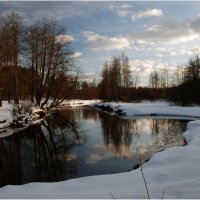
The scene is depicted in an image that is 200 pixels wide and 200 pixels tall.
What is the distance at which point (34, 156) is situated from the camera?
43.6 ft

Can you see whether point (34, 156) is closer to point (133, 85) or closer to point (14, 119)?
point (14, 119)

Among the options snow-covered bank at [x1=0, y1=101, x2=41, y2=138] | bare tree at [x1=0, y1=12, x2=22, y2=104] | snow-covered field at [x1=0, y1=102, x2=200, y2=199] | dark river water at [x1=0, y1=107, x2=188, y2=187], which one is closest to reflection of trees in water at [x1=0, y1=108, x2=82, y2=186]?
dark river water at [x1=0, y1=107, x2=188, y2=187]

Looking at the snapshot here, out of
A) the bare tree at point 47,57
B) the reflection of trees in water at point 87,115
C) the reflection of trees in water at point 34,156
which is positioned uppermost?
the bare tree at point 47,57

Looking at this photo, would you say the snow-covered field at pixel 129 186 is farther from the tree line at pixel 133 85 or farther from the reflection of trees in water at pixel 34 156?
the tree line at pixel 133 85

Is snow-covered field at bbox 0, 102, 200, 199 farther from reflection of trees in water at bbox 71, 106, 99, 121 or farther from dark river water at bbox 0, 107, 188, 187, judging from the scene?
reflection of trees in water at bbox 71, 106, 99, 121

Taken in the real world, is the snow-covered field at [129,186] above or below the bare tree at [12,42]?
below

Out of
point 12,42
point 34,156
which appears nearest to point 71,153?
Answer: point 34,156

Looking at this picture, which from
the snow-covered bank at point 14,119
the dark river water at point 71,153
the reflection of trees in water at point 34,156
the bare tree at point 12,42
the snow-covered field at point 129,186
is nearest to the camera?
the snow-covered field at point 129,186

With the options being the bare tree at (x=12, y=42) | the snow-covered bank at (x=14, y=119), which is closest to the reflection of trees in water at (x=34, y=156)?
the snow-covered bank at (x=14, y=119)

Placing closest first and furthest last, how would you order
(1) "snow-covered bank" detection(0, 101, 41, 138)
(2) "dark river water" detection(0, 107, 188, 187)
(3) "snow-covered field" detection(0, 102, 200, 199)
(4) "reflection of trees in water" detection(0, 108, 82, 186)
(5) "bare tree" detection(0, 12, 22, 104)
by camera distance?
(3) "snow-covered field" detection(0, 102, 200, 199), (4) "reflection of trees in water" detection(0, 108, 82, 186), (2) "dark river water" detection(0, 107, 188, 187), (1) "snow-covered bank" detection(0, 101, 41, 138), (5) "bare tree" detection(0, 12, 22, 104)

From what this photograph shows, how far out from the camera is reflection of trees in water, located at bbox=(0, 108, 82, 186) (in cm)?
1011

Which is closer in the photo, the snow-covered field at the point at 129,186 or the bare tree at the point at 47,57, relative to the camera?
the snow-covered field at the point at 129,186

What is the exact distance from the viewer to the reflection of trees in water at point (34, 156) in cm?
1011

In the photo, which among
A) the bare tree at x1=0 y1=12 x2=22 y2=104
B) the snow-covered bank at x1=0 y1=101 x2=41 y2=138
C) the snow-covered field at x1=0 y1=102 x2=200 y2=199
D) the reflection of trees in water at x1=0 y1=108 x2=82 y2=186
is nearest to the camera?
the snow-covered field at x1=0 y1=102 x2=200 y2=199
